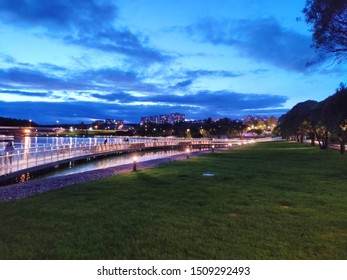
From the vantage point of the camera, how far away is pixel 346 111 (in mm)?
23328

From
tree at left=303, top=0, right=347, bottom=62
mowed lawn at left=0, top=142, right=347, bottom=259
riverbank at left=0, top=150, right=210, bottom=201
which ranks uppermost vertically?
tree at left=303, top=0, right=347, bottom=62

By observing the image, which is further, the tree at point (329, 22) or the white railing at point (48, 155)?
the white railing at point (48, 155)

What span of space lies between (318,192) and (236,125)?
17682 centimetres

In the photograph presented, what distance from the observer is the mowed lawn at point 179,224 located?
579 centimetres

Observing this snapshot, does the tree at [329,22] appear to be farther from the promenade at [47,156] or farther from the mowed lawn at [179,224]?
the promenade at [47,156]

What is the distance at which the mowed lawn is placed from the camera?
5.79 m

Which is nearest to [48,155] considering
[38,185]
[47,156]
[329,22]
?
[47,156]

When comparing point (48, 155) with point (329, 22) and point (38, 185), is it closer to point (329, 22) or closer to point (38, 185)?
point (38, 185)

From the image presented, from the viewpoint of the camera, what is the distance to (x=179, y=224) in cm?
752

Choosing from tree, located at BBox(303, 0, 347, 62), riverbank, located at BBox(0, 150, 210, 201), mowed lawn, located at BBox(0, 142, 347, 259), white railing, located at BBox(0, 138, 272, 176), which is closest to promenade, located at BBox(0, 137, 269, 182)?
white railing, located at BBox(0, 138, 272, 176)

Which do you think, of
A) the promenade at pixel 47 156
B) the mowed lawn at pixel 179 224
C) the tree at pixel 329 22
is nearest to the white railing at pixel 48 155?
the promenade at pixel 47 156

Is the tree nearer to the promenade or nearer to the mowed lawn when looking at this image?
the mowed lawn

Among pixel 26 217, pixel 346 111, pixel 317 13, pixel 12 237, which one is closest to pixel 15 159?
pixel 26 217

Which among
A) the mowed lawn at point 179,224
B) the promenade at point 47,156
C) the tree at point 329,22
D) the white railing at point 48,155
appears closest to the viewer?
the mowed lawn at point 179,224
